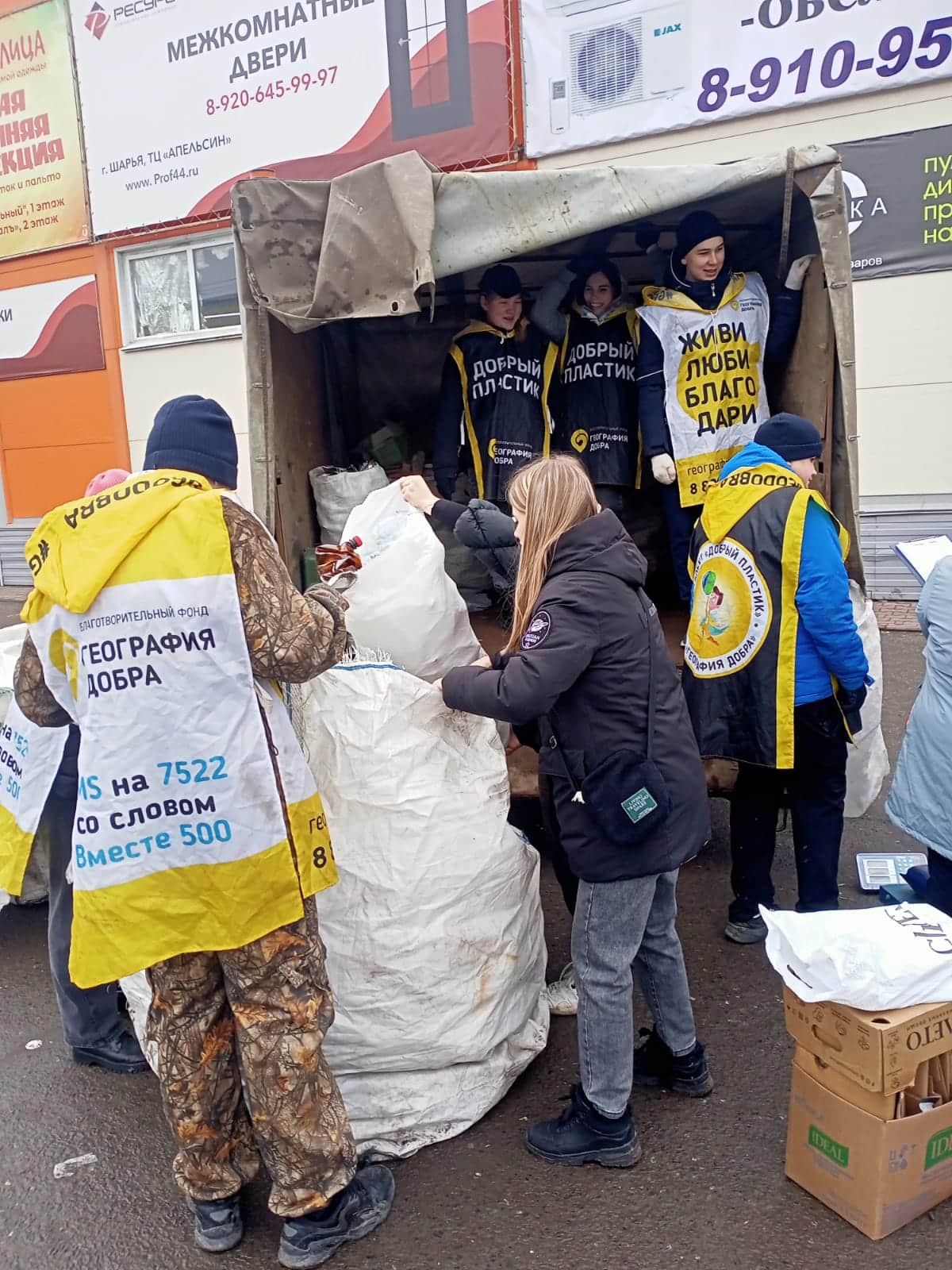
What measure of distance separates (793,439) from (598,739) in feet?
4.92

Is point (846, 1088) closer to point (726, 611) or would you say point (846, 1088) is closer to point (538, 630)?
point (538, 630)

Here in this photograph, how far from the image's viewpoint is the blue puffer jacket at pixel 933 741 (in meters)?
2.82

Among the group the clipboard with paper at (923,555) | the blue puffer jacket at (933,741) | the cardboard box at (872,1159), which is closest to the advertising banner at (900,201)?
the clipboard with paper at (923,555)

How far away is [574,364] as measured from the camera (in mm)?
4461

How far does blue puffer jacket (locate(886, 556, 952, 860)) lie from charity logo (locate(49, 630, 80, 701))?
7.42ft

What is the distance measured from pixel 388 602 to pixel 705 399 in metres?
1.95

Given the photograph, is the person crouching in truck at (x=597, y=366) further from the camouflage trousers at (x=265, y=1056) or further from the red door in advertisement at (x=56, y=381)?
the red door in advertisement at (x=56, y=381)

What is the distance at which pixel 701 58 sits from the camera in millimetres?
7242

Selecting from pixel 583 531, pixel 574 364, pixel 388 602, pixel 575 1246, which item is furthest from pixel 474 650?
pixel 574 364

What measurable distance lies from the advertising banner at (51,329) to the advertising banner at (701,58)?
5.00 m

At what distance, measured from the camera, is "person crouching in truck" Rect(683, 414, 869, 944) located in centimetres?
303

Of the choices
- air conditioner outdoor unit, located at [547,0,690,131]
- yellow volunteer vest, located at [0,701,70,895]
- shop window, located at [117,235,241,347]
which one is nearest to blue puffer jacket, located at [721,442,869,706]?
yellow volunteer vest, located at [0,701,70,895]

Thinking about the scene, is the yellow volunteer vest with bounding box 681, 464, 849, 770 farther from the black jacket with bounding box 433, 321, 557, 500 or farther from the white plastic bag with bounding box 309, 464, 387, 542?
the white plastic bag with bounding box 309, 464, 387, 542

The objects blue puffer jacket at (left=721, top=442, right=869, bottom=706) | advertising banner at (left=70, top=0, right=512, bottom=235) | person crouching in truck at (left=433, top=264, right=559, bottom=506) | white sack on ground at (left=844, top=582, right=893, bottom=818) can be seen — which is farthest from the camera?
advertising banner at (left=70, top=0, right=512, bottom=235)
